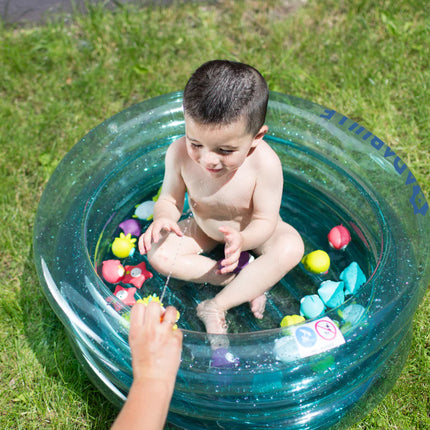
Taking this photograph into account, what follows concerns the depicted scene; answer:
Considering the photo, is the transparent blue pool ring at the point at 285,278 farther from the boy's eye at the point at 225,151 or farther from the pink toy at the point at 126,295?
the boy's eye at the point at 225,151

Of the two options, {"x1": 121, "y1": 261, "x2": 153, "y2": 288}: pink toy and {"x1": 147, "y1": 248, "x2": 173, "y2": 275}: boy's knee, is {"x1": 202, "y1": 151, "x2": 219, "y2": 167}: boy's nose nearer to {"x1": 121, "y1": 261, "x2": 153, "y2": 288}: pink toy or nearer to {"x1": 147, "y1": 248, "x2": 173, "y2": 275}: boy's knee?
{"x1": 147, "y1": 248, "x2": 173, "y2": 275}: boy's knee

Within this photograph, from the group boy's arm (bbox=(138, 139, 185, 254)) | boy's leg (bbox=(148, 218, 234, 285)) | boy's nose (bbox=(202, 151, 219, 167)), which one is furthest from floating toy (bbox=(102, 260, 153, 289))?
boy's nose (bbox=(202, 151, 219, 167))

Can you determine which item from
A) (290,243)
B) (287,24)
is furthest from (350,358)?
(287,24)

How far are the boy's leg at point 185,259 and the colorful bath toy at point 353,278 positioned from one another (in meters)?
0.55

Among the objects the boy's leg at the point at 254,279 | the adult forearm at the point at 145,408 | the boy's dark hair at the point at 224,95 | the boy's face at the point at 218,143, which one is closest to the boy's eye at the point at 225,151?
the boy's face at the point at 218,143

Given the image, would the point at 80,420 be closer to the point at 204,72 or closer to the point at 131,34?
the point at 204,72

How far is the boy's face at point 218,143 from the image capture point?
188 cm

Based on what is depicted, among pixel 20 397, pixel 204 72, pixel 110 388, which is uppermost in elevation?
pixel 204 72

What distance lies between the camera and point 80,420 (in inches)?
89.4

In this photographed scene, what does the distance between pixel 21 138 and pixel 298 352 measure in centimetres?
227

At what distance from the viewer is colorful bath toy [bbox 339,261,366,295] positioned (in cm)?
253

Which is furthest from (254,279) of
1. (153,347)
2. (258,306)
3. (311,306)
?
(153,347)

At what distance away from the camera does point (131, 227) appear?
2842 mm

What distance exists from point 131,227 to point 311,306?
3.35 ft
